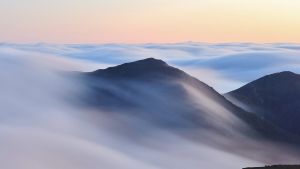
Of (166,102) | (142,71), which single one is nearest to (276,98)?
(142,71)

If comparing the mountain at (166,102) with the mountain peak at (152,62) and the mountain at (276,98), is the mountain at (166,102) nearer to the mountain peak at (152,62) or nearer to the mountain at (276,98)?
the mountain peak at (152,62)

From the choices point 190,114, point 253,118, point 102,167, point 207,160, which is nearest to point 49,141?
point 102,167

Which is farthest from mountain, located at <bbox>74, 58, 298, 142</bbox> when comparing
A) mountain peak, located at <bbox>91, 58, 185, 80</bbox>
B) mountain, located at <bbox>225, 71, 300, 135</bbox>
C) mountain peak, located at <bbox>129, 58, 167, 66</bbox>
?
mountain, located at <bbox>225, 71, 300, 135</bbox>

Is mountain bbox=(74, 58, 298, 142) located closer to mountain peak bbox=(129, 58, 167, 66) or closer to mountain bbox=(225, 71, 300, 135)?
mountain peak bbox=(129, 58, 167, 66)

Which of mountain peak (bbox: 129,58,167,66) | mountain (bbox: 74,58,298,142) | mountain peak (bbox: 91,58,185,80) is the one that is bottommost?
mountain (bbox: 74,58,298,142)

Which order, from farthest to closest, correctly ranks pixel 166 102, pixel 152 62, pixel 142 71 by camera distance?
pixel 152 62, pixel 142 71, pixel 166 102

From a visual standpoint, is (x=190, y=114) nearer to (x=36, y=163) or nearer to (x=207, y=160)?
(x=207, y=160)

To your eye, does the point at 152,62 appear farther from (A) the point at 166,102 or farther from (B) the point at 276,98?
(B) the point at 276,98

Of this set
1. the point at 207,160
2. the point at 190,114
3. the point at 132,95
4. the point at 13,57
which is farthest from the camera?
the point at 13,57

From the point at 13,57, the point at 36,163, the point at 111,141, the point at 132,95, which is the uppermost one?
the point at 13,57
